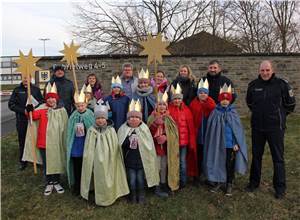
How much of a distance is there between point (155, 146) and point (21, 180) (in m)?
2.75

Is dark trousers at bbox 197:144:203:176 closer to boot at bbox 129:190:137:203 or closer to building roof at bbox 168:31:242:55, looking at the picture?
boot at bbox 129:190:137:203

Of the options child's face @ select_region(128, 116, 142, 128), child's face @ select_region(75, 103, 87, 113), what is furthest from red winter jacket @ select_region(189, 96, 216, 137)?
child's face @ select_region(75, 103, 87, 113)

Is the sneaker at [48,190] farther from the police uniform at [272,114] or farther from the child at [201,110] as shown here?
the police uniform at [272,114]

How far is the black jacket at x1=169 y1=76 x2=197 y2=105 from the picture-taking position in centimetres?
562

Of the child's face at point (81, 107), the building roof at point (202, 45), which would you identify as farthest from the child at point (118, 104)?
the building roof at point (202, 45)

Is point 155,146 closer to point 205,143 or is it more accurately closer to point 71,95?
point 205,143

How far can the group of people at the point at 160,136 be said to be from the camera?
16.0 feet

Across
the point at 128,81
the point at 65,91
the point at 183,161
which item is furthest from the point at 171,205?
the point at 65,91

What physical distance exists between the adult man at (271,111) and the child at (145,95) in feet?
5.06

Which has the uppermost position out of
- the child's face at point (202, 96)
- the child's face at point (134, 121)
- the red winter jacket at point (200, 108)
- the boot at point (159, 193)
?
the child's face at point (202, 96)

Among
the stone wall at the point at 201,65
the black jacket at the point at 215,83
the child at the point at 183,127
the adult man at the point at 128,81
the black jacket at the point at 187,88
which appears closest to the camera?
the child at the point at 183,127

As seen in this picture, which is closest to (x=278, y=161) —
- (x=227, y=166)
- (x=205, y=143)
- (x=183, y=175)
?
(x=227, y=166)

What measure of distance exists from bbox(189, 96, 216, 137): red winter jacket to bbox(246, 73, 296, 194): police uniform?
622 millimetres

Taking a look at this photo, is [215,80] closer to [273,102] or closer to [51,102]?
[273,102]
